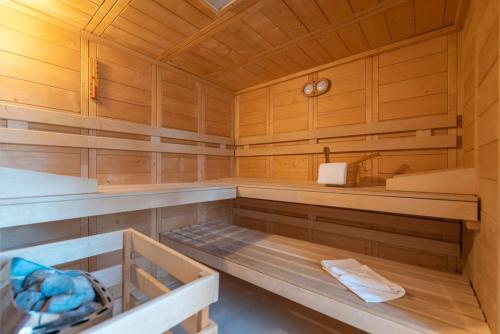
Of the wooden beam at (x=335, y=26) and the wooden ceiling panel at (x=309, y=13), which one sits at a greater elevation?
the wooden ceiling panel at (x=309, y=13)

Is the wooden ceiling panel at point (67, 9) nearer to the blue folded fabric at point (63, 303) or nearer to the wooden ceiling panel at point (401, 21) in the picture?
the blue folded fabric at point (63, 303)

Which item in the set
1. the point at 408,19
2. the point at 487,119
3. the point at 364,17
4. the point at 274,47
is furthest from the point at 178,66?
the point at 487,119

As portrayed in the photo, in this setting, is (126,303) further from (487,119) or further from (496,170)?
(487,119)

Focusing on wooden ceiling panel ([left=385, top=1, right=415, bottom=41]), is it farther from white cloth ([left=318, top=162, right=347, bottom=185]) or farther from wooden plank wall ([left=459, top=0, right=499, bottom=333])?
white cloth ([left=318, top=162, right=347, bottom=185])

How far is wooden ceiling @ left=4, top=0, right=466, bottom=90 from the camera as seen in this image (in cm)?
133

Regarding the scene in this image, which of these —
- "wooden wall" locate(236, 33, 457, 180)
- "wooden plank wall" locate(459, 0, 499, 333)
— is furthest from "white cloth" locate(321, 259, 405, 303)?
"wooden wall" locate(236, 33, 457, 180)

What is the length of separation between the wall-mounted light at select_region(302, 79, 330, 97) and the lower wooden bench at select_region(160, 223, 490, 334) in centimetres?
137

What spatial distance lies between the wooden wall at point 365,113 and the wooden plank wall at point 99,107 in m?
0.70

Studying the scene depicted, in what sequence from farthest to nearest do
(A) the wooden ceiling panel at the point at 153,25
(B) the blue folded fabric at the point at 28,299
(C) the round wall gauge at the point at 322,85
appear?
1. (C) the round wall gauge at the point at 322,85
2. (A) the wooden ceiling panel at the point at 153,25
3. (B) the blue folded fabric at the point at 28,299

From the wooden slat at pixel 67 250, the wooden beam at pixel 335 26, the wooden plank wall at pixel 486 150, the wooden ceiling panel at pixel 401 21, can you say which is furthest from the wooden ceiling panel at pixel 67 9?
the wooden plank wall at pixel 486 150

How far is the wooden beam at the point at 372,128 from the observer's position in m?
1.57

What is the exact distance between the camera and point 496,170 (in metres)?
0.73

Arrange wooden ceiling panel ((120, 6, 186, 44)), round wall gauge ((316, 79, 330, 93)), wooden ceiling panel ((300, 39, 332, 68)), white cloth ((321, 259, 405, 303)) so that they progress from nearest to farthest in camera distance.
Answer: white cloth ((321, 259, 405, 303)) < wooden ceiling panel ((120, 6, 186, 44)) < wooden ceiling panel ((300, 39, 332, 68)) < round wall gauge ((316, 79, 330, 93))

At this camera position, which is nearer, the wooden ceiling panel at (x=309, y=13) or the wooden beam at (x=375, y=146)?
the wooden ceiling panel at (x=309, y=13)
